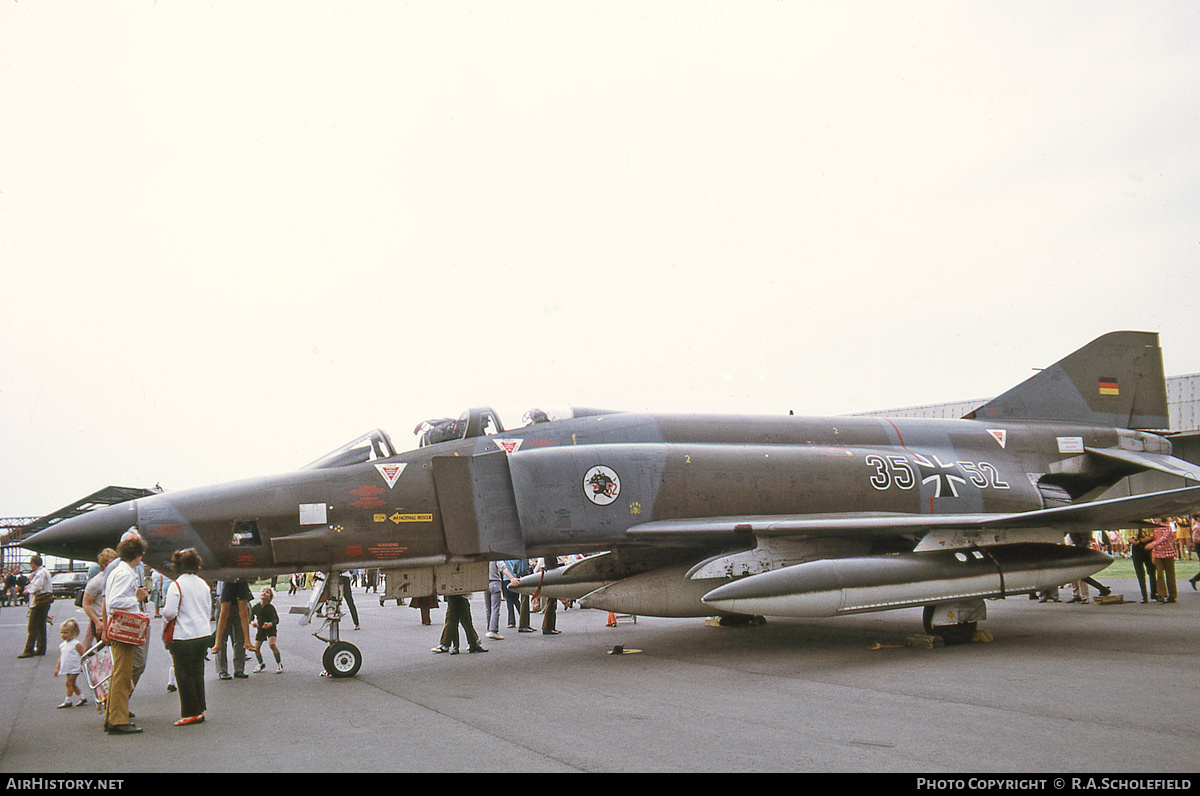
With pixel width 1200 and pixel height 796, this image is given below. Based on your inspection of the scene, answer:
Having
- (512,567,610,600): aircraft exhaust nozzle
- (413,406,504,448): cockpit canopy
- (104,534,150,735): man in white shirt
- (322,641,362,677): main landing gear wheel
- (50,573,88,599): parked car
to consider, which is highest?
(413,406,504,448): cockpit canopy

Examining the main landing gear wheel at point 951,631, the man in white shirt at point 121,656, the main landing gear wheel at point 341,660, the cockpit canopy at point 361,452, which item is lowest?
the main landing gear wheel at point 951,631

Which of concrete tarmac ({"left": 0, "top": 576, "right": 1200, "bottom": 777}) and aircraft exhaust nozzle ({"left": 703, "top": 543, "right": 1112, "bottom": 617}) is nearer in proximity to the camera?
concrete tarmac ({"left": 0, "top": 576, "right": 1200, "bottom": 777})

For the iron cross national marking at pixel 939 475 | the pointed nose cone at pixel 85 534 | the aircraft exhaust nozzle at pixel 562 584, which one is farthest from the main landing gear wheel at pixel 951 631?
the pointed nose cone at pixel 85 534

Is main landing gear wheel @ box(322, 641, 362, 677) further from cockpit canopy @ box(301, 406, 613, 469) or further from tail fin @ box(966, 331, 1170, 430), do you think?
tail fin @ box(966, 331, 1170, 430)

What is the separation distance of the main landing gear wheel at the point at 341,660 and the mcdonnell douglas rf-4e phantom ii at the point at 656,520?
16mm

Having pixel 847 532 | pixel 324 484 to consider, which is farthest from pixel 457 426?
pixel 847 532

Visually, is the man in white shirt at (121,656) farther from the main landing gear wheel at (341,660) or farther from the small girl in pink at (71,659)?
the main landing gear wheel at (341,660)

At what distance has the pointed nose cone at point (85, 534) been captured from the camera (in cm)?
828

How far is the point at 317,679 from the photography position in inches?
364

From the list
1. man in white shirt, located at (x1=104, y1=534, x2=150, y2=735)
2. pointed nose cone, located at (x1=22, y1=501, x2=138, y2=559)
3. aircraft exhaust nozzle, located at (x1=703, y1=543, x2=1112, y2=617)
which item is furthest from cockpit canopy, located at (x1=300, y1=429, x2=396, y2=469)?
aircraft exhaust nozzle, located at (x1=703, y1=543, x2=1112, y2=617)

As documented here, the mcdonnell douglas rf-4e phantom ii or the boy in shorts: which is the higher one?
the mcdonnell douglas rf-4e phantom ii

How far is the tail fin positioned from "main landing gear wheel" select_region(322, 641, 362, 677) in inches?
464

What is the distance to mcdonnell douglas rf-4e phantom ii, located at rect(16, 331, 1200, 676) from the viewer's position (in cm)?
887
